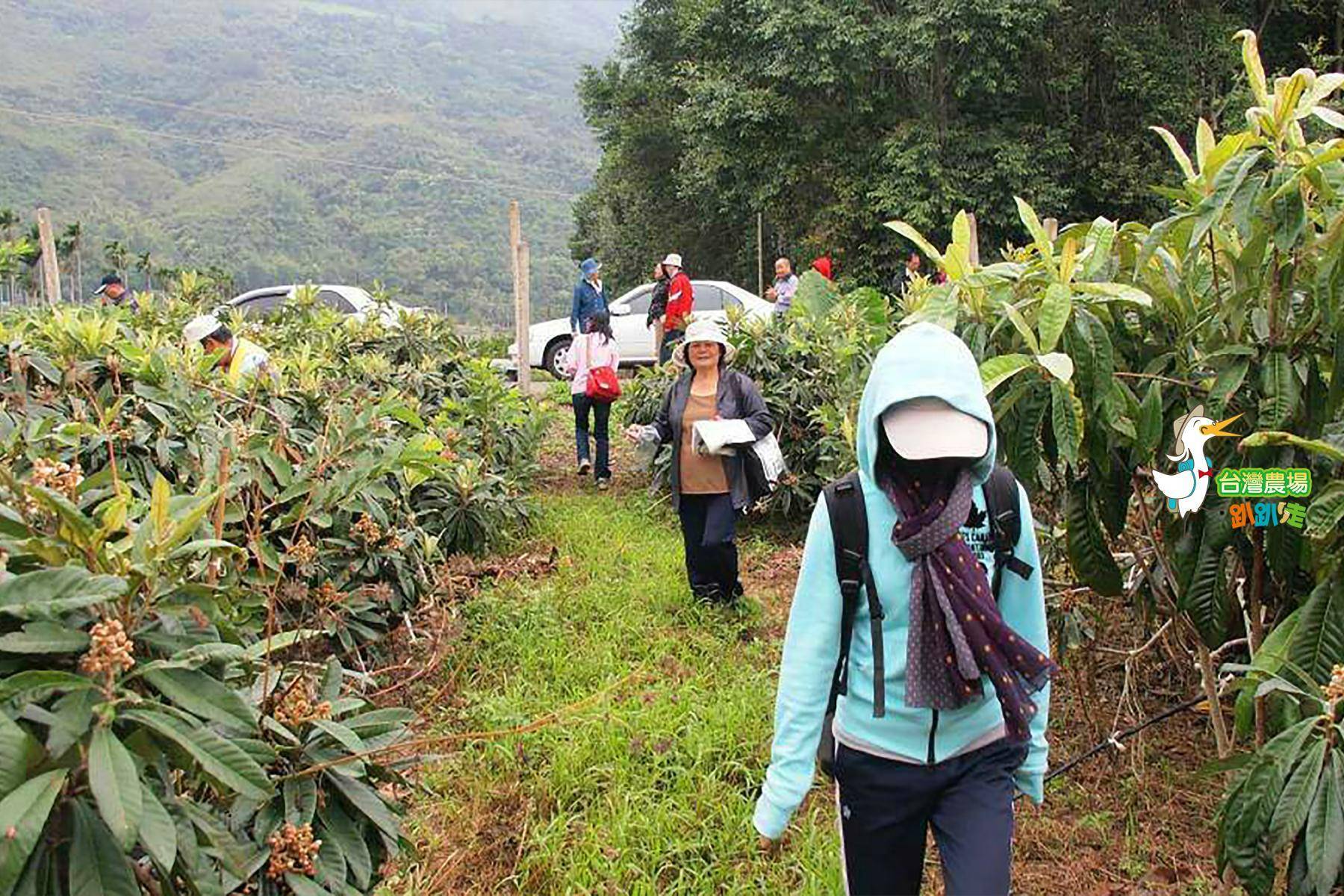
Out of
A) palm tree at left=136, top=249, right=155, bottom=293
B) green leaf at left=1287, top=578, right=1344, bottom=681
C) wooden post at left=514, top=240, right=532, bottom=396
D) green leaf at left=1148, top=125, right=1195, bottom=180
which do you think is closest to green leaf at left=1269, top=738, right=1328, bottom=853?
green leaf at left=1287, top=578, right=1344, bottom=681

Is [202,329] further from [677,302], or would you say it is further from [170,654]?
[677,302]

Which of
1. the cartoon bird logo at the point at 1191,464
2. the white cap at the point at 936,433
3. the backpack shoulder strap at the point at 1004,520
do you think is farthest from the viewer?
the cartoon bird logo at the point at 1191,464

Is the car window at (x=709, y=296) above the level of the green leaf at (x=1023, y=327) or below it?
below

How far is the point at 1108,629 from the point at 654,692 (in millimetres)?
1978

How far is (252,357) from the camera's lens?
206 inches

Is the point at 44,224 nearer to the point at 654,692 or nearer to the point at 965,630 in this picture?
the point at 654,692

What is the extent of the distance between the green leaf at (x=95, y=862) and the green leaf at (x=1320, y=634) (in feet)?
8.01

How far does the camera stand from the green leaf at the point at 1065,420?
2725mm

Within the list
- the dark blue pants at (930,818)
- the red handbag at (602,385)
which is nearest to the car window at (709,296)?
the red handbag at (602,385)

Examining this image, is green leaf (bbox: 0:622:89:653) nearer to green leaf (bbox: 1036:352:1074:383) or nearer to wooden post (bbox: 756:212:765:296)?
green leaf (bbox: 1036:352:1074:383)

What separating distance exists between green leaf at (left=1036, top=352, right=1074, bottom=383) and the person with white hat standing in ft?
8.32

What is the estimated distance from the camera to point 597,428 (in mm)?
8422

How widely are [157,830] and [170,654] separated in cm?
29

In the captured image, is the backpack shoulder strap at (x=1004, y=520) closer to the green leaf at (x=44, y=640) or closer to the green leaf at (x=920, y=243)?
the green leaf at (x=920, y=243)
